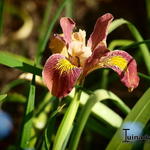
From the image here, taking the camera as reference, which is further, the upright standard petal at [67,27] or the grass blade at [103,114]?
the grass blade at [103,114]

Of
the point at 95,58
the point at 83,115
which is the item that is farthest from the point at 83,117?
the point at 95,58

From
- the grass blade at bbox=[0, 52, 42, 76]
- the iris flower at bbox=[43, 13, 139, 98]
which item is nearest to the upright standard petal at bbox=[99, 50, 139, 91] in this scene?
the iris flower at bbox=[43, 13, 139, 98]

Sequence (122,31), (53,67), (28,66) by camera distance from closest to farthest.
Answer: (53,67) → (28,66) → (122,31)

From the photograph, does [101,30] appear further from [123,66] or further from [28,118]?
[28,118]

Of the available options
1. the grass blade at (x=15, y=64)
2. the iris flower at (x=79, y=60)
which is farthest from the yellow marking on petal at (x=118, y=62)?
the grass blade at (x=15, y=64)

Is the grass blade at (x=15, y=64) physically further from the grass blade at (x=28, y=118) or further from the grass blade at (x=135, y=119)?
the grass blade at (x=135, y=119)

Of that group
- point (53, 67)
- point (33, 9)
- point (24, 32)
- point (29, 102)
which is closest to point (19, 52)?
point (24, 32)

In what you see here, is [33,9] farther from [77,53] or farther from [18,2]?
[77,53]

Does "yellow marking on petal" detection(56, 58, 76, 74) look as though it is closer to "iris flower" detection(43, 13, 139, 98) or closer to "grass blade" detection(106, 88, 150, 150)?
"iris flower" detection(43, 13, 139, 98)
